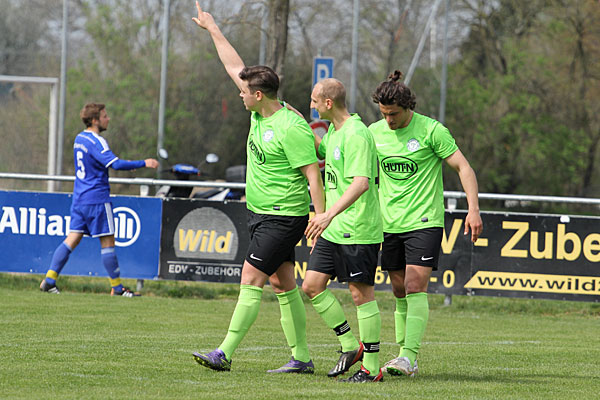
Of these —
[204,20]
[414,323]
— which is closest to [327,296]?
→ [414,323]

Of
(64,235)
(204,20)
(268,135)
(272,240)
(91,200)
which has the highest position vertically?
(204,20)

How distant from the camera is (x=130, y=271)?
42.5ft

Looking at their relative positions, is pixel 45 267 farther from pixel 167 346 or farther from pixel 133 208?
pixel 167 346

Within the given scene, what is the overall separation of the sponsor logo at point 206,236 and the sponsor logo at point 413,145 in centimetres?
606

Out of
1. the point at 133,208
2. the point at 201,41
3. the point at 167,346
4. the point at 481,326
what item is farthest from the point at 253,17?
the point at 167,346

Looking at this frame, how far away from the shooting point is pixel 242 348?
26.9ft

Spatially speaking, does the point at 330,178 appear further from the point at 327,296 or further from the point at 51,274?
the point at 51,274

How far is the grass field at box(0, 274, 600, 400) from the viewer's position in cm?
604

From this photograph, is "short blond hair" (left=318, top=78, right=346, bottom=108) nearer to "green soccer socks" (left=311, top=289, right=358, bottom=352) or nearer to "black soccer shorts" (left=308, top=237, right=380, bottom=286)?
"black soccer shorts" (left=308, top=237, right=380, bottom=286)

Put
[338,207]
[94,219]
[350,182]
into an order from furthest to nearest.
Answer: [94,219], [350,182], [338,207]

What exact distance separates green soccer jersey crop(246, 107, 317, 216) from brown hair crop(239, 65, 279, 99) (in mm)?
161

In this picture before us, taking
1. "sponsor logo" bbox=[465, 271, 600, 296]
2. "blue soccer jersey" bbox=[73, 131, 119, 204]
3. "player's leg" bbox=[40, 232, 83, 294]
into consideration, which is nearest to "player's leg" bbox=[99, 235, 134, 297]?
"player's leg" bbox=[40, 232, 83, 294]

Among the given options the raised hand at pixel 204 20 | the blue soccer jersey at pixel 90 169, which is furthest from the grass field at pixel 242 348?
the raised hand at pixel 204 20

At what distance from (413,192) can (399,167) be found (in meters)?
0.20
